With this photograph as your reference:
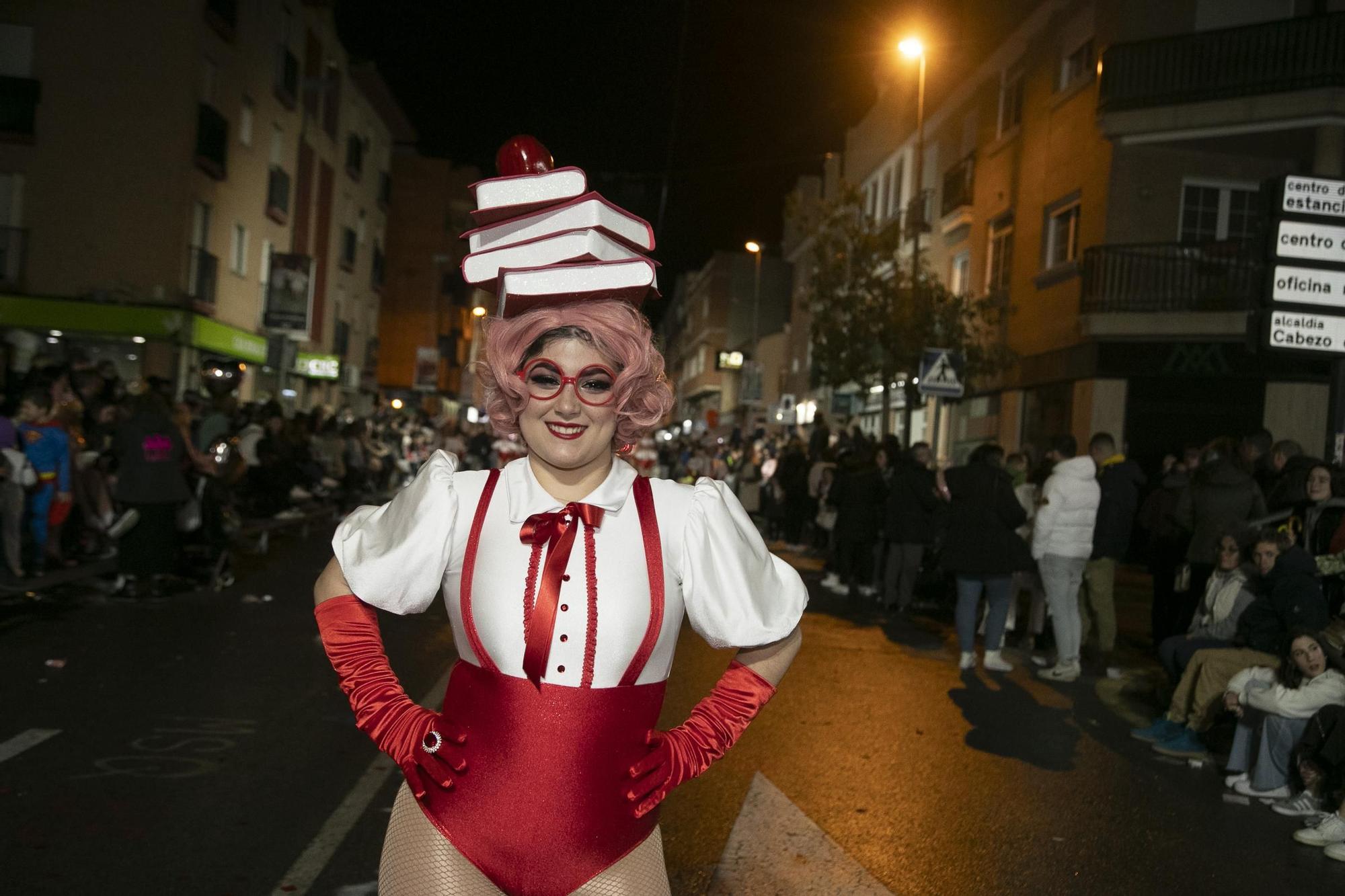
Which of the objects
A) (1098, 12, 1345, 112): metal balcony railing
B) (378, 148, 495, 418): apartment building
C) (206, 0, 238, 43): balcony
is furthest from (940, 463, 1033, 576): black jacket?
(378, 148, 495, 418): apartment building

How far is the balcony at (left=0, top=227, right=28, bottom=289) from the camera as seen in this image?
989 inches

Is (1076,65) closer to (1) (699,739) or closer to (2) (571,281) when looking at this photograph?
(2) (571,281)

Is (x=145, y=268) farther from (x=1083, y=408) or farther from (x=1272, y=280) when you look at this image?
(x=1272, y=280)

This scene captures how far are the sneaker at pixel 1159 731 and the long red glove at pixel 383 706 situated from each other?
6.34 m

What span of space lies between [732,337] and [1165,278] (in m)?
52.0

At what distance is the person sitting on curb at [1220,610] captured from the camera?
25.9 ft

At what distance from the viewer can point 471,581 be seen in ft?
7.82

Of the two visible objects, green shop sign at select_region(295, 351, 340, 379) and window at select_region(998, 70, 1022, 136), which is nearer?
window at select_region(998, 70, 1022, 136)

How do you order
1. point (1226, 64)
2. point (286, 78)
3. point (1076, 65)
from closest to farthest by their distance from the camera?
point (1226, 64), point (1076, 65), point (286, 78)

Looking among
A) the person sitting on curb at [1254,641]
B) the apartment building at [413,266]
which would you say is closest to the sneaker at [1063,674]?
the person sitting on curb at [1254,641]

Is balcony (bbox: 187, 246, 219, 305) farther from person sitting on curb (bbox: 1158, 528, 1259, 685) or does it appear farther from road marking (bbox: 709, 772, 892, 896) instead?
road marking (bbox: 709, 772, 892, 896)

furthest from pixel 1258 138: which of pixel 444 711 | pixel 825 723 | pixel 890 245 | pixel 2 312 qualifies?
pixel 2 312

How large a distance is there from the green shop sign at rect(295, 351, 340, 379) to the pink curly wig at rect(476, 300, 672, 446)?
119ft

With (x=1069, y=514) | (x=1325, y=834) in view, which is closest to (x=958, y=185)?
(x=1069, y=514)
